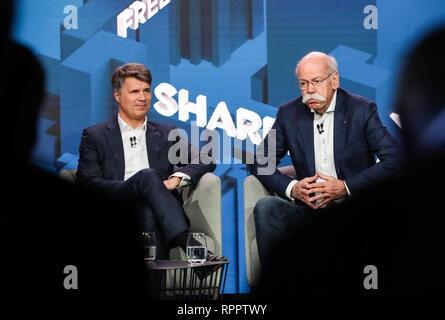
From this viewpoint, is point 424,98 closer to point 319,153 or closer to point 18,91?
point 319,153

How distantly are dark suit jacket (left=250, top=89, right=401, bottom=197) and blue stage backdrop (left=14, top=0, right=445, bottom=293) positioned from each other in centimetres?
61

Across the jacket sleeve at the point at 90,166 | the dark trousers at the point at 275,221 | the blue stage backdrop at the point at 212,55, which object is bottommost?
the dark trousers at the point at 275,221

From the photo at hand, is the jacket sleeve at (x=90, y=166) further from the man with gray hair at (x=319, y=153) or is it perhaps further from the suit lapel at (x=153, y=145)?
the man with gray hair at (x=319, y=153)

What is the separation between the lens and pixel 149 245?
2850 mm

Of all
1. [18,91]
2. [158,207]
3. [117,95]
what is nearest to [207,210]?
[158,207]

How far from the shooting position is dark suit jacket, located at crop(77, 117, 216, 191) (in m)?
3.62

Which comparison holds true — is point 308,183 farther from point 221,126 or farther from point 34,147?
point 34,147

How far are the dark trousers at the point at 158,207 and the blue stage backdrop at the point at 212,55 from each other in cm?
99

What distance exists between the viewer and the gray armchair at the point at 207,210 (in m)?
3.41

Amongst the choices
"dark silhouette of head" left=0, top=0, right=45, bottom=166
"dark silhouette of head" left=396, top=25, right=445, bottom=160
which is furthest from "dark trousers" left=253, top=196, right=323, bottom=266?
"dark silhouette of head" left=0, top=0, right=45, bottom=166

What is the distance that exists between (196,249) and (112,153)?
43.3 inches

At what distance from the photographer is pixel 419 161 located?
3.54 metres

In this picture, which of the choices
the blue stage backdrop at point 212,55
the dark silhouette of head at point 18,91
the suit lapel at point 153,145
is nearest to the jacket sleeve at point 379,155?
the blue stage backdrop at point 212,55

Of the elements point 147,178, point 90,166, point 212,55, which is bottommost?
point 147,178
